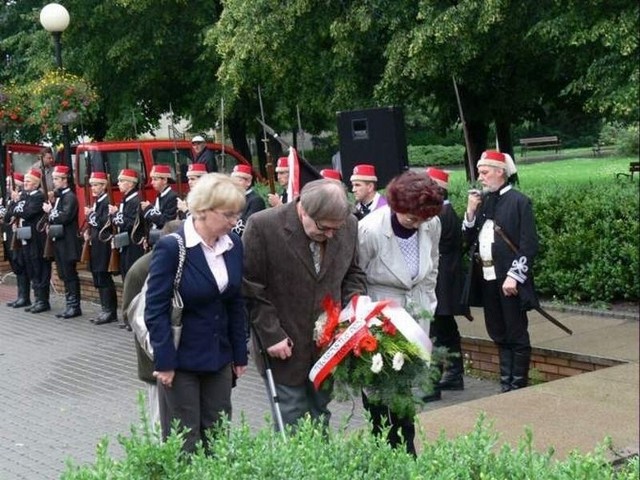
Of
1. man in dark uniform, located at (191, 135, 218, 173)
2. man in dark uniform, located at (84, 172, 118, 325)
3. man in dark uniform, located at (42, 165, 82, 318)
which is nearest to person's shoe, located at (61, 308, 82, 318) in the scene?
man in dark uniform, located at (42, 165, 82, 318)

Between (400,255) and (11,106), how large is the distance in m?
13.9

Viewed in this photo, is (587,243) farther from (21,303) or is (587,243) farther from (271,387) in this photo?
(21,303)

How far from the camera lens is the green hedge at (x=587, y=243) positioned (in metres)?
10.4

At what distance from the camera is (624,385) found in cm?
756

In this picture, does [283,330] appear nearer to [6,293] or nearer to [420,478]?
[420,478]

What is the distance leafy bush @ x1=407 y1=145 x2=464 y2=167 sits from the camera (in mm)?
46062

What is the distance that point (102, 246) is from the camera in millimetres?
13727

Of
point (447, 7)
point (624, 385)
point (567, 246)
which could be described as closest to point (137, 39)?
point (447, 7)

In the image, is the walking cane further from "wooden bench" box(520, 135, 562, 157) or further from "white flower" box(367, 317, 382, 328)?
"wooden bench" box(520, 135, 562, 157)

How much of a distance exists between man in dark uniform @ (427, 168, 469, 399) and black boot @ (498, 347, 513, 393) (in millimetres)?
359

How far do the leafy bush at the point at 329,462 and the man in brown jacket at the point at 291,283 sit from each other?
129 cm

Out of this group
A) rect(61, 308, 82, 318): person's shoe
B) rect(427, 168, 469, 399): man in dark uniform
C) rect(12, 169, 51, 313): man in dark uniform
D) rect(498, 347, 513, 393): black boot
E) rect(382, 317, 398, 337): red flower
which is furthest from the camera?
rect(12, 169, 51, 313): man in dark uniform

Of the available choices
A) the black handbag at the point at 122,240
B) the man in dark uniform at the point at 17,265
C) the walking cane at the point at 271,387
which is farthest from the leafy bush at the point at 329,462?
the man in dark uniform at the point at 17,265

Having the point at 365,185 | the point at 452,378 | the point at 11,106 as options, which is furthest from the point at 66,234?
the point at 452,378
